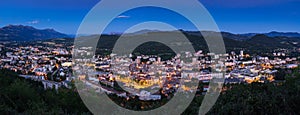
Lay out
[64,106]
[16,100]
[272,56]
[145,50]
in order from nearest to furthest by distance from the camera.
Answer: [64,106]
[16,100]
[272,56]
[145,50]

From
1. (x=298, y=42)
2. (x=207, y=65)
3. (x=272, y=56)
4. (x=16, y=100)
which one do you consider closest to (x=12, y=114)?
(x=16, y=100)

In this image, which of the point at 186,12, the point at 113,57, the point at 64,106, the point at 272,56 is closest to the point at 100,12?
the point at 186,12

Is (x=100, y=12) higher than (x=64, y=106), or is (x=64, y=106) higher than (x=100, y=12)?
(x=100, y=12)

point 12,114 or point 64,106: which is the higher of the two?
point 12,114

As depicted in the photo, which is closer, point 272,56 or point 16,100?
point 16,100

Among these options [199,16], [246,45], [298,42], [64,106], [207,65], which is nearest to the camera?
[199,16]

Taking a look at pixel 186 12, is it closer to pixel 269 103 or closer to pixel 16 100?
pixel 269 103

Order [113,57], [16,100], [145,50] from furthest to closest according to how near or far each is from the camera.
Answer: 1. [145,50]
2. [113,57]
3. [16,100]

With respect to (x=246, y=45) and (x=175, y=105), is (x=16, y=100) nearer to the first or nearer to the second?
(x=175, y=105)

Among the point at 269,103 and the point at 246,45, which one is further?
the point at 246,45
